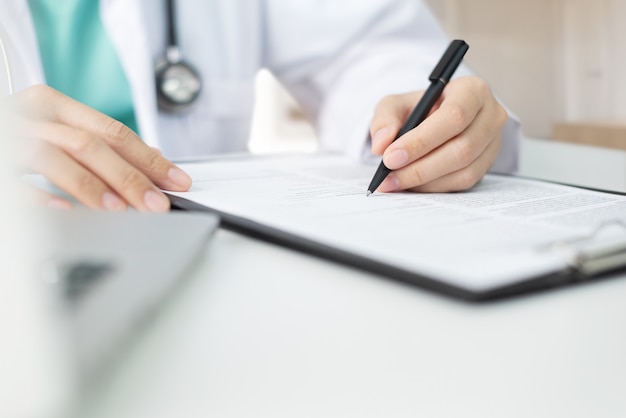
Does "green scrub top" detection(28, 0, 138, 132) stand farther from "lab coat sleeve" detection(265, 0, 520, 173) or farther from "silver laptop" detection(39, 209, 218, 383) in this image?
"silver laptop" detection(39, 209, 218, 383)

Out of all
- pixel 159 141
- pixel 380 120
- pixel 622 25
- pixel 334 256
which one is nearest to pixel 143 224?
pixel 334 256

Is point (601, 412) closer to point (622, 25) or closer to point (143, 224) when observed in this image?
point (143, 224)

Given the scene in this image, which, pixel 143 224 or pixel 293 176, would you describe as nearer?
pixel 143 224

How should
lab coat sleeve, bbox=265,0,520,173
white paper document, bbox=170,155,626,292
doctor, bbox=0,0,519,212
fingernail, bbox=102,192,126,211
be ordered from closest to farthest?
white paper document, bbox=170,155,626,292 → fingernail, bbox=102,192,126,211 → doctor, bbox=0,0,519,212 → lab coat sleeve, bbox=265,0,520,173

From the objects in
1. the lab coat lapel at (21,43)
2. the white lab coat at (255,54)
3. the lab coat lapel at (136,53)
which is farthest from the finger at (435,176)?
the lab coat lapel at (21,43)

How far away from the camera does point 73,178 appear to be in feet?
1.28

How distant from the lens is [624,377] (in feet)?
0.73

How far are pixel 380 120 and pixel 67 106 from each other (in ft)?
0.90

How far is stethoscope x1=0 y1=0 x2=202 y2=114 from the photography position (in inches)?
33.8

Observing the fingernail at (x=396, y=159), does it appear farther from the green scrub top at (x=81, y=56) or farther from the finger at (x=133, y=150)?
the green scrub top at (x=81, y=56)

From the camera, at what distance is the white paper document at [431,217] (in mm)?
278

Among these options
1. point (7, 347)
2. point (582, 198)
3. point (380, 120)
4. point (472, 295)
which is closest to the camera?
point (7, 347)

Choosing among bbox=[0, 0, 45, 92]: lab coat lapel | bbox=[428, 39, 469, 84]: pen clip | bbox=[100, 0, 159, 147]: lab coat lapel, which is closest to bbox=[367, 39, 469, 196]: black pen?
bbox=[428, 39, 469, 84]: pen clip

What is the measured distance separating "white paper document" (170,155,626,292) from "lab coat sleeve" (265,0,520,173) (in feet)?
0.99
